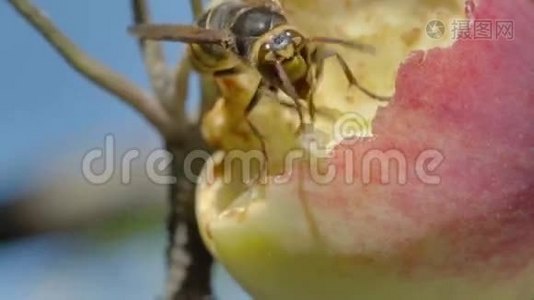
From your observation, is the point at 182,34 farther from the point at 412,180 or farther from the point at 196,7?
the point at 412,180

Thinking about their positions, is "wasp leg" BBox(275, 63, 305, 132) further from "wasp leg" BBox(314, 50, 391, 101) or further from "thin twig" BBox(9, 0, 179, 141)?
"thin twig" BBox(9, 0, 179, 141)

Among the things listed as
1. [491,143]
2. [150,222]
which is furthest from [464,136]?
[150,222]

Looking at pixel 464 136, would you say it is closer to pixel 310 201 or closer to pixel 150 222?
pixel 310 201

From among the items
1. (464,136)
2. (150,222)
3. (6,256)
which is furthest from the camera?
(150,222)

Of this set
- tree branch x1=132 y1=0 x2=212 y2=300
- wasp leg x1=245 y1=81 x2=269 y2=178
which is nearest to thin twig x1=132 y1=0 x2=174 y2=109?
tree branch x1=132 y1=0 x2=212 y2=300

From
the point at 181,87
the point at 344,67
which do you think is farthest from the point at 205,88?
the point at 344,67
